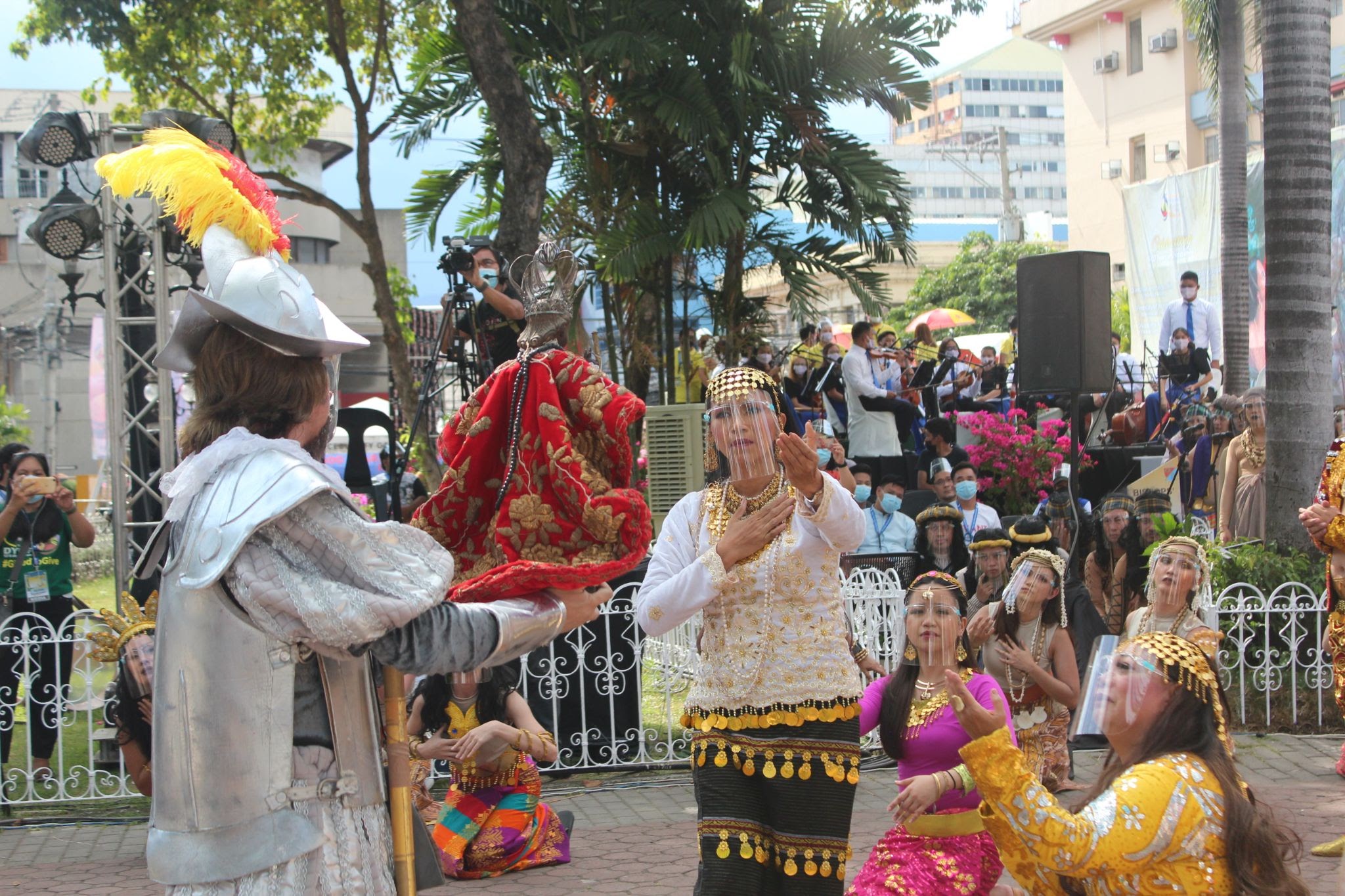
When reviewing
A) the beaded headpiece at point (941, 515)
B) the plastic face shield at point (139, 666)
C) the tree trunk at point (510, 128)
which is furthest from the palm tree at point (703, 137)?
the plastic face shield at point (139, 666)

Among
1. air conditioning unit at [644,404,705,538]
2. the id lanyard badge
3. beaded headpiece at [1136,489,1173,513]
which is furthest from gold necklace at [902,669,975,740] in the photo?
air conditioning unit at [644,404,705,538]

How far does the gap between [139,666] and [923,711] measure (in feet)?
7.69

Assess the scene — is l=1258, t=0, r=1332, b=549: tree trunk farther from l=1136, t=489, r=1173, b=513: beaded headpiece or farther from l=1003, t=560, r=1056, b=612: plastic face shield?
l=1003, t=560, r=1056, b=612: plastic face shield

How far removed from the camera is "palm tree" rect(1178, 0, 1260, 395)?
16.4m

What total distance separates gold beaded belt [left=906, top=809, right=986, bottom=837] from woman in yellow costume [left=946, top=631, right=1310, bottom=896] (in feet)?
3.60

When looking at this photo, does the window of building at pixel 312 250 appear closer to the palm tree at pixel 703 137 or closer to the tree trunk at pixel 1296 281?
the palm tree at pixel 703 137

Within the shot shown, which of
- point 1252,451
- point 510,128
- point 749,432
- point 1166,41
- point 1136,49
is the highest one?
point 1136,49

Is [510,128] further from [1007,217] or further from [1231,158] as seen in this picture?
[1007,217]

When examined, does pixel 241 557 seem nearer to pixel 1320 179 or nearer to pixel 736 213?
pixel 1320 179

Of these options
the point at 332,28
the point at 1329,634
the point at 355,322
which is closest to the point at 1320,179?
the point at 1329,634

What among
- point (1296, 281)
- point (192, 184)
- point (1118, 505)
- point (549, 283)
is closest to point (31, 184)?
point (1118, 505)

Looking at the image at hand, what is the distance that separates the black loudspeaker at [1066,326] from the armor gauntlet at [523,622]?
640 cm

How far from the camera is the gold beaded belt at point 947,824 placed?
13.2 ft

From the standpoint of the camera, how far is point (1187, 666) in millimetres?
2889
